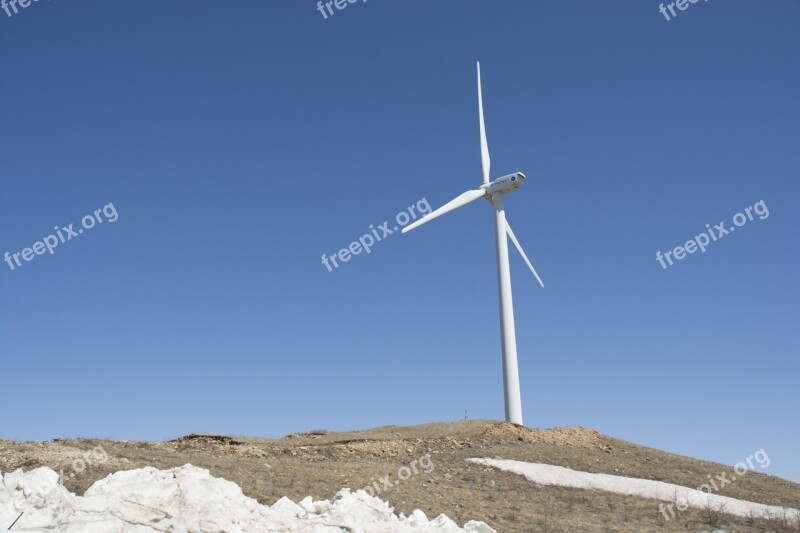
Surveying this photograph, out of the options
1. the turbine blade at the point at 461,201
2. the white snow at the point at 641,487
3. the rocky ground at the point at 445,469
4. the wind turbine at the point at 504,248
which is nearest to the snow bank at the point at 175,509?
the rocky ground at the point at 445,469

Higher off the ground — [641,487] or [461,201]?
[461,201]

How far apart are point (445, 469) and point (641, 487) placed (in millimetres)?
6714

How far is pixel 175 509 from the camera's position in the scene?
43.5 ft

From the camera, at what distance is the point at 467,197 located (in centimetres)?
3719

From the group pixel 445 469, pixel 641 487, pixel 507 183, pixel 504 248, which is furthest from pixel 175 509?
pixel 507 183

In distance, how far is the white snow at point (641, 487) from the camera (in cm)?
2058

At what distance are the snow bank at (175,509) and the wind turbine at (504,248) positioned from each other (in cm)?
1782

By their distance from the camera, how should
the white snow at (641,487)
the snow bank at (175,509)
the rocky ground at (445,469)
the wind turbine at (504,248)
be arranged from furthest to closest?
1. the wind turbine at (504,248)
2. the white snow at (641,487)
3. the rocky ground at (445,469)
4. the snow bank at (175,509)

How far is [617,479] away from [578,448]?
19.0 feet

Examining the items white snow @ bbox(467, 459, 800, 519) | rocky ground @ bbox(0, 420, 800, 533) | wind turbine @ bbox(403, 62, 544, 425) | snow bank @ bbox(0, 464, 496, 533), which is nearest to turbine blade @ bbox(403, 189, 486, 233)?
wind turbine @ bbox(403, 62, 544, 425)

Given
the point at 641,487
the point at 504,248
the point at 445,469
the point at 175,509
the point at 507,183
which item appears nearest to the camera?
the point at 175,509

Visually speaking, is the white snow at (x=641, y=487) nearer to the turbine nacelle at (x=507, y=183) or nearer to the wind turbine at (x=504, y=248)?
the wind turbine at (x=504, y=248)

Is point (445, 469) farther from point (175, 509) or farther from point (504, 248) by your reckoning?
point (504, 248)

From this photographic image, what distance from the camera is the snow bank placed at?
41.9 feet
